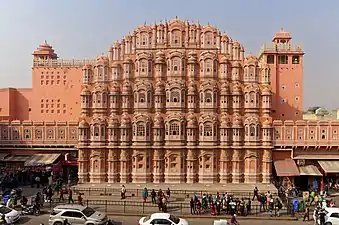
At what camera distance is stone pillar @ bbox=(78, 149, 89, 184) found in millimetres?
41250

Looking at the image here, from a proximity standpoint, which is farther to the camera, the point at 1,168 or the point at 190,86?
the point at 1,168

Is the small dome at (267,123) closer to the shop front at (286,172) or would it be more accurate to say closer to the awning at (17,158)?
the shop front at (286,172)

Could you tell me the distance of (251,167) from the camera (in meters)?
40.6

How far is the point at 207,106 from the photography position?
1609 inches

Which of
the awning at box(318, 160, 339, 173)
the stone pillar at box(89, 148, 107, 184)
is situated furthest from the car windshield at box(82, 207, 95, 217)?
the awning at box(318, 160, 339, 173)

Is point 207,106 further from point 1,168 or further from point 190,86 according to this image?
point 1,168

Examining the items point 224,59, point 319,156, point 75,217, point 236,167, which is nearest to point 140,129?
point 236,167

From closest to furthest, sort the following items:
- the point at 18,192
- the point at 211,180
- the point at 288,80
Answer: the point at 18,192
the point at 211,180
the point at 288,80

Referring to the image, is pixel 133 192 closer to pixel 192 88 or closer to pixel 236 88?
pixel 192 88

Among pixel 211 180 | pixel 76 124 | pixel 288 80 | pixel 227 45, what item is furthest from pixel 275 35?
pixel 76 124

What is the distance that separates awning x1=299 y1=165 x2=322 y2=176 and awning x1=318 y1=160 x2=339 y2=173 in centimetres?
65

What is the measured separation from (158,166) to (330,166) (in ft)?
51.9

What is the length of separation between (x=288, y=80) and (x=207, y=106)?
37.5 ft

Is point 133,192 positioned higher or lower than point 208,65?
lower
